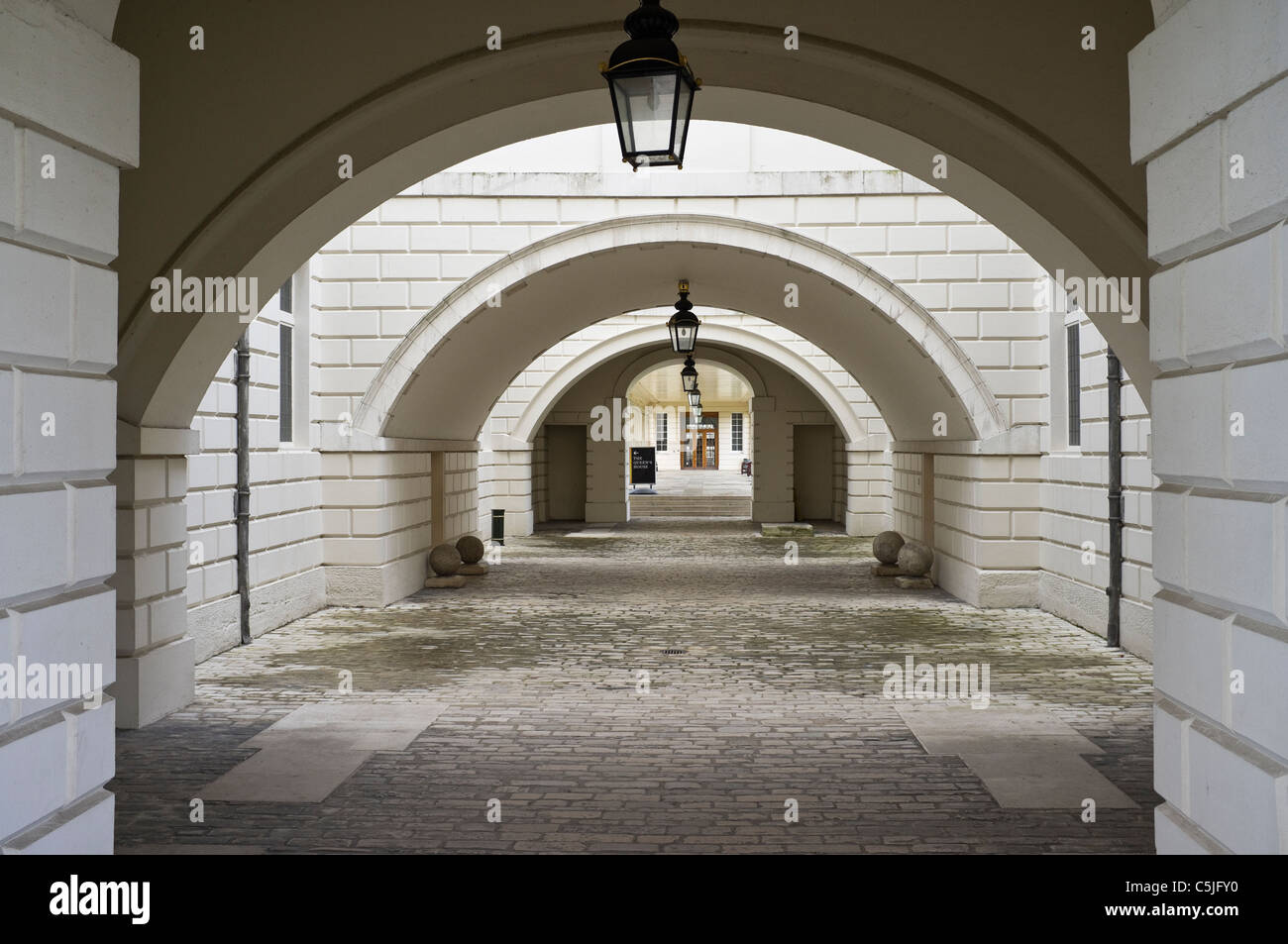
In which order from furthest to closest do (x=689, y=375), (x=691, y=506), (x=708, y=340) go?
(x=691, y=506) → (x=708, y=340) → (x=689, y=375)

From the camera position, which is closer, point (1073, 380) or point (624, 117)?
point (624, 117)

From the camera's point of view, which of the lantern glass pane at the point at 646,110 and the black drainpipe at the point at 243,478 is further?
the black drainpipe at the point at 243,478

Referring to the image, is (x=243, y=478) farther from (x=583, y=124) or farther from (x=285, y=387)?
(x=583, y=124)

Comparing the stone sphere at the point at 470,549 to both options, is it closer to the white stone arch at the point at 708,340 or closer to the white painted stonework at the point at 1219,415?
the white stone arch at the point at 708,340

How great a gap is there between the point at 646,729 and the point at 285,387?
7.36 m

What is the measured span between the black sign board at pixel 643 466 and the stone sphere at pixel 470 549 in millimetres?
22898

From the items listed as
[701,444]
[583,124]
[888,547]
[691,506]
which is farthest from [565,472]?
[701,444]

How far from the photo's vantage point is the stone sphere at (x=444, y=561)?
48.8ft


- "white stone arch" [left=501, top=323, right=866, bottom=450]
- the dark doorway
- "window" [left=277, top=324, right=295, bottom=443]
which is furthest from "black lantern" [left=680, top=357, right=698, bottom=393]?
the dark doorway

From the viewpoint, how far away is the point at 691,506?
106 ft

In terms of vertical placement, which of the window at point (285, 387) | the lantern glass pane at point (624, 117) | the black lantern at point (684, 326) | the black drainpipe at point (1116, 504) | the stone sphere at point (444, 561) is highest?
the black lantern at point (684, 326)

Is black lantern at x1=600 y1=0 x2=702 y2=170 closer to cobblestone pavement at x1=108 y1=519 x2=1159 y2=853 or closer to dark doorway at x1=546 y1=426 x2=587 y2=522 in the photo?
cobblestone pavement at x1=108 y1=519 x2=1159 y2=853

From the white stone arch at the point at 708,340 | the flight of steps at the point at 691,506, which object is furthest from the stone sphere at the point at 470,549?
the flight of steps at the point at 691,506

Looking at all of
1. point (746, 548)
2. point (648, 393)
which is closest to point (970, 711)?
point (746, 548)
